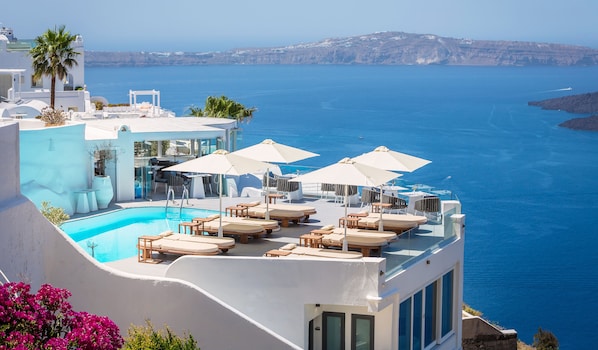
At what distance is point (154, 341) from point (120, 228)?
6.47 m

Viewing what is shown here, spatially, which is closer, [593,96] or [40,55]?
[40,55]

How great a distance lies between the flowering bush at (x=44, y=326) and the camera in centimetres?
903

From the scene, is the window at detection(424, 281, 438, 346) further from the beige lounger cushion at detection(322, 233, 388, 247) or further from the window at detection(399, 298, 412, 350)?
the beige lounger cushion at detection(322, 233, 388, 247)

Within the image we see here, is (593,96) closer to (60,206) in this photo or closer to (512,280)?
(512,280)

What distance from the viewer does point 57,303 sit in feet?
31.7

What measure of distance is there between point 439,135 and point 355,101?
56.0m

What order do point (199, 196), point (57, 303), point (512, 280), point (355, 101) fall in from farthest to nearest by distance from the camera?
1. point (355, 101)
2. point (512, 280)
3. point (199, 196)
4. point (57, 303)

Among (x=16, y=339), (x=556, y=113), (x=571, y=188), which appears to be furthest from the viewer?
(x=556, y=113)

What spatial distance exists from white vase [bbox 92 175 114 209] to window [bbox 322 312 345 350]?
8081 mm

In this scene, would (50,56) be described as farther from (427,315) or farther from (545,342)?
(427,315)

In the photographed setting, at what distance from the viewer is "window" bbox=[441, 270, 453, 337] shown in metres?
17.6

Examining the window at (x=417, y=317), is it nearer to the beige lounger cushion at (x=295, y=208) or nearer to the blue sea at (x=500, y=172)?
the beige lounger cushion at (x=295, y=208)

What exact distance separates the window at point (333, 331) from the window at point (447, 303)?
10.2ft

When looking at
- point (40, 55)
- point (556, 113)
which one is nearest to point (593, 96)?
point (556, 113)
